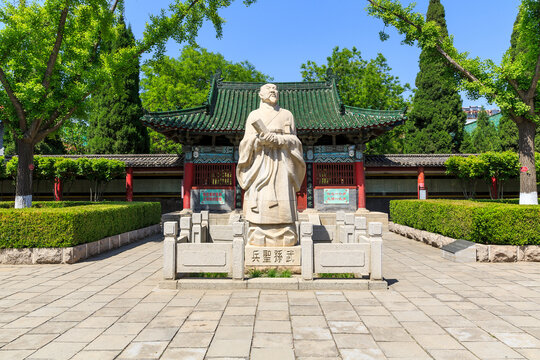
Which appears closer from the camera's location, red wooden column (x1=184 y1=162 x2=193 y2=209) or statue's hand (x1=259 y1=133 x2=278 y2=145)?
statue's hand (x1=259 y1=133 x2=278 y2=145)

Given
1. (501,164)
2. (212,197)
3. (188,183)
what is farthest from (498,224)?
(188,183)

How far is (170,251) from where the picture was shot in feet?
19.1

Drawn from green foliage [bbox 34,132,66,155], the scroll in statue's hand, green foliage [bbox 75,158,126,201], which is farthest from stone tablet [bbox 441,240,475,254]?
green foliage [bbox 34,132,66,155]

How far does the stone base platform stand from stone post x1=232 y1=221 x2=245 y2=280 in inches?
4.8

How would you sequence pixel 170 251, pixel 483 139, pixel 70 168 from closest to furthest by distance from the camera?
pixel 170 251 < pixel 70 168 < pixel 483 139

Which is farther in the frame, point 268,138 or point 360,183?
point 360,183

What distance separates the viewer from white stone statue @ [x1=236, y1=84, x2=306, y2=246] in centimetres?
641

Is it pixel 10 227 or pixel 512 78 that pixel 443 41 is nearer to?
pixel 512 78

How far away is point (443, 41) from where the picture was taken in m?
10.8

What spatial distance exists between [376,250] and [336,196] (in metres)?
10.6

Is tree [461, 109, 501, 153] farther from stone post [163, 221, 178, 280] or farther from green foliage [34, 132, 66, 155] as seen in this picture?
green foliage [34, 132, 66, 155]

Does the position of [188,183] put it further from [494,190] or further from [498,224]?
[494,190]

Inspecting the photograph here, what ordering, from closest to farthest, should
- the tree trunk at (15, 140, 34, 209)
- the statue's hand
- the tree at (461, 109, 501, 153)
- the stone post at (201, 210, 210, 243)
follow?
the statue's hand, the stone post at (201, 210, 210, 243), the tree trunk at (15, 140, 34, 209), the tree at (461, 109, 501, 153)

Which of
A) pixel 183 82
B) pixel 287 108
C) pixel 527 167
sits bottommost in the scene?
pixel 527 167
